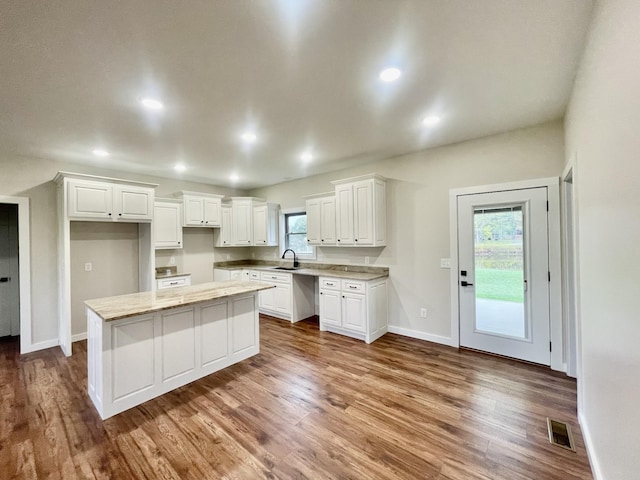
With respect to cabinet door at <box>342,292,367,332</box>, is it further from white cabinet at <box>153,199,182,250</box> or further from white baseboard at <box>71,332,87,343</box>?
white baseboard at <box>71,332,87,343</box>

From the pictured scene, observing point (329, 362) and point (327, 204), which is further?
point (327, 204)

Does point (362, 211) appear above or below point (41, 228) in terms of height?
above

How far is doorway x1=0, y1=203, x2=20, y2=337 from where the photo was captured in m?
4.35

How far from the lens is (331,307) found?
4.30 metres

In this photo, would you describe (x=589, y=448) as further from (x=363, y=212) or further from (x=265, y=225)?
(x=265, y=225)

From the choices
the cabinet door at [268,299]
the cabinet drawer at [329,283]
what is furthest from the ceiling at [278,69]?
the cabinet door at [268,299]

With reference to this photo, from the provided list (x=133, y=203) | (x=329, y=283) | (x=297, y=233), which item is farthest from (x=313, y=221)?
(x=133, y=203)

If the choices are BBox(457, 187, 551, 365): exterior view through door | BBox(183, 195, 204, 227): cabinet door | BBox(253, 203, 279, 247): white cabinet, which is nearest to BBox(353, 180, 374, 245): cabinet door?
BBox(457, 187, 551, 365): exterior view through door

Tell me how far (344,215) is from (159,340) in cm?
298

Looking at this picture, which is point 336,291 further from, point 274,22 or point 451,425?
point 274,22

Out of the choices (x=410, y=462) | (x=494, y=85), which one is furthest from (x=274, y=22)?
(x=410, y=462)

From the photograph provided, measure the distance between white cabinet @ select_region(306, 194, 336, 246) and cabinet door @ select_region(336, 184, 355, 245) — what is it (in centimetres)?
16

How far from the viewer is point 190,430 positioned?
2135 mm

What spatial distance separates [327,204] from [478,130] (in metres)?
2.42
